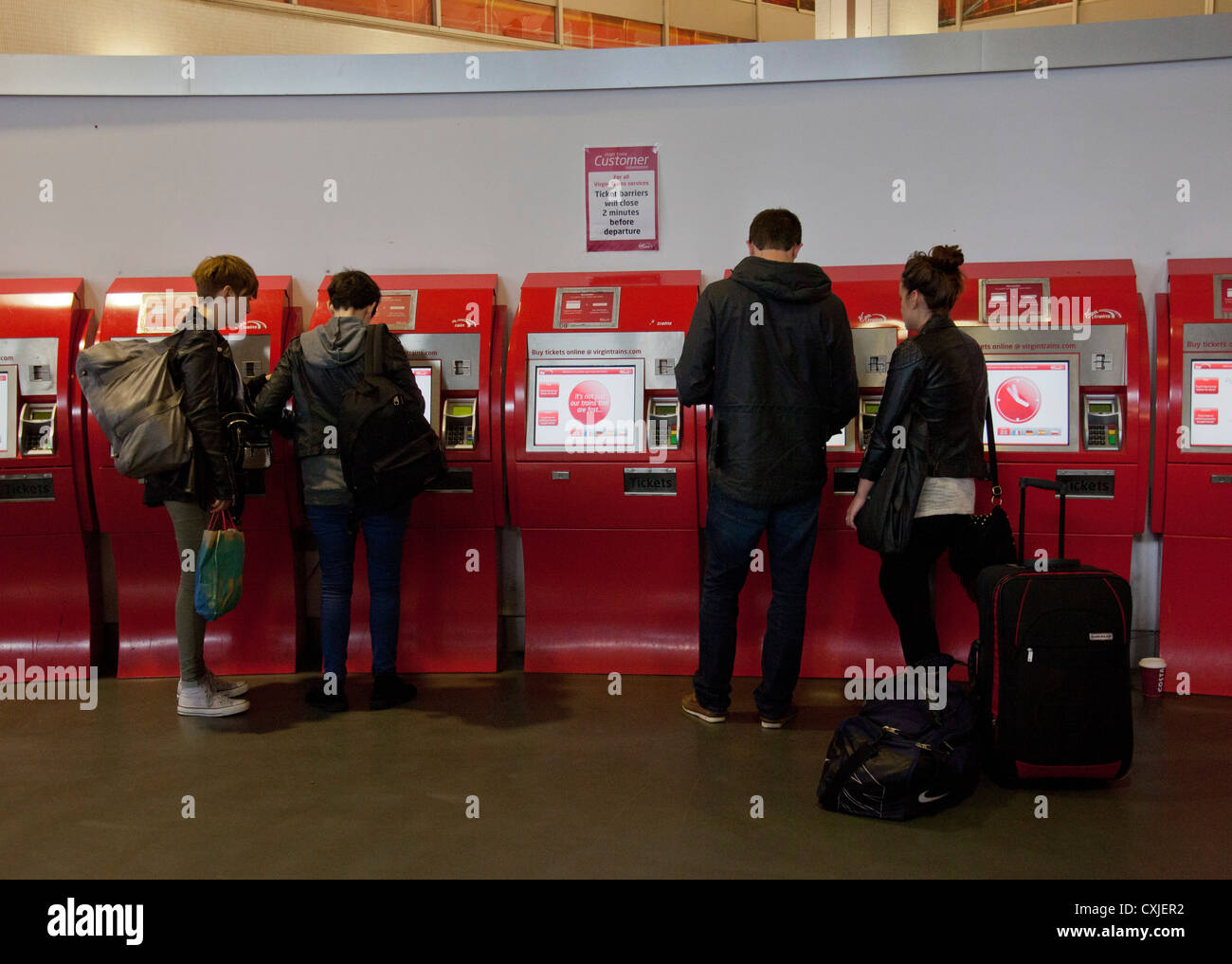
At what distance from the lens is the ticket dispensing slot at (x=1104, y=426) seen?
3.69 m

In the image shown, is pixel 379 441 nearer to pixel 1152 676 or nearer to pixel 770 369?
pixel 770 369

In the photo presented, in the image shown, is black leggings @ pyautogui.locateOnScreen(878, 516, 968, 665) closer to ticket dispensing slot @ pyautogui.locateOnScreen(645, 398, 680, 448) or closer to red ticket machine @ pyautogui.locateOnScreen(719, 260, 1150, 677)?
red ticket machine @ pyautogui.locateOnScreen(719, 260, 1150, 677)

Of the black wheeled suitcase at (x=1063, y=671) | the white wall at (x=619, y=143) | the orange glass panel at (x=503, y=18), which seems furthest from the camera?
the orange glass panel at (x=503, y=18)

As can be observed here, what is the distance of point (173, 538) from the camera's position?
4.06 m

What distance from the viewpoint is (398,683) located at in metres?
3.72

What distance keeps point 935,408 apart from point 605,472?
1.33 meters

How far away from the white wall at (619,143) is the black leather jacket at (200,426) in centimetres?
98

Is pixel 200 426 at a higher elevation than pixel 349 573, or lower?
higher

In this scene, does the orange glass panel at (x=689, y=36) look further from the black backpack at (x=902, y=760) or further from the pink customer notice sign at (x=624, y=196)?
the black backpack at (x=902, y=760)

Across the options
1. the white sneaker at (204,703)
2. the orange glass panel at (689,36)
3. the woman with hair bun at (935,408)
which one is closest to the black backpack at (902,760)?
the woman with hair bun at (935,408)

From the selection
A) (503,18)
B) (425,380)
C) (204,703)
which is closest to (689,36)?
(503,18)
